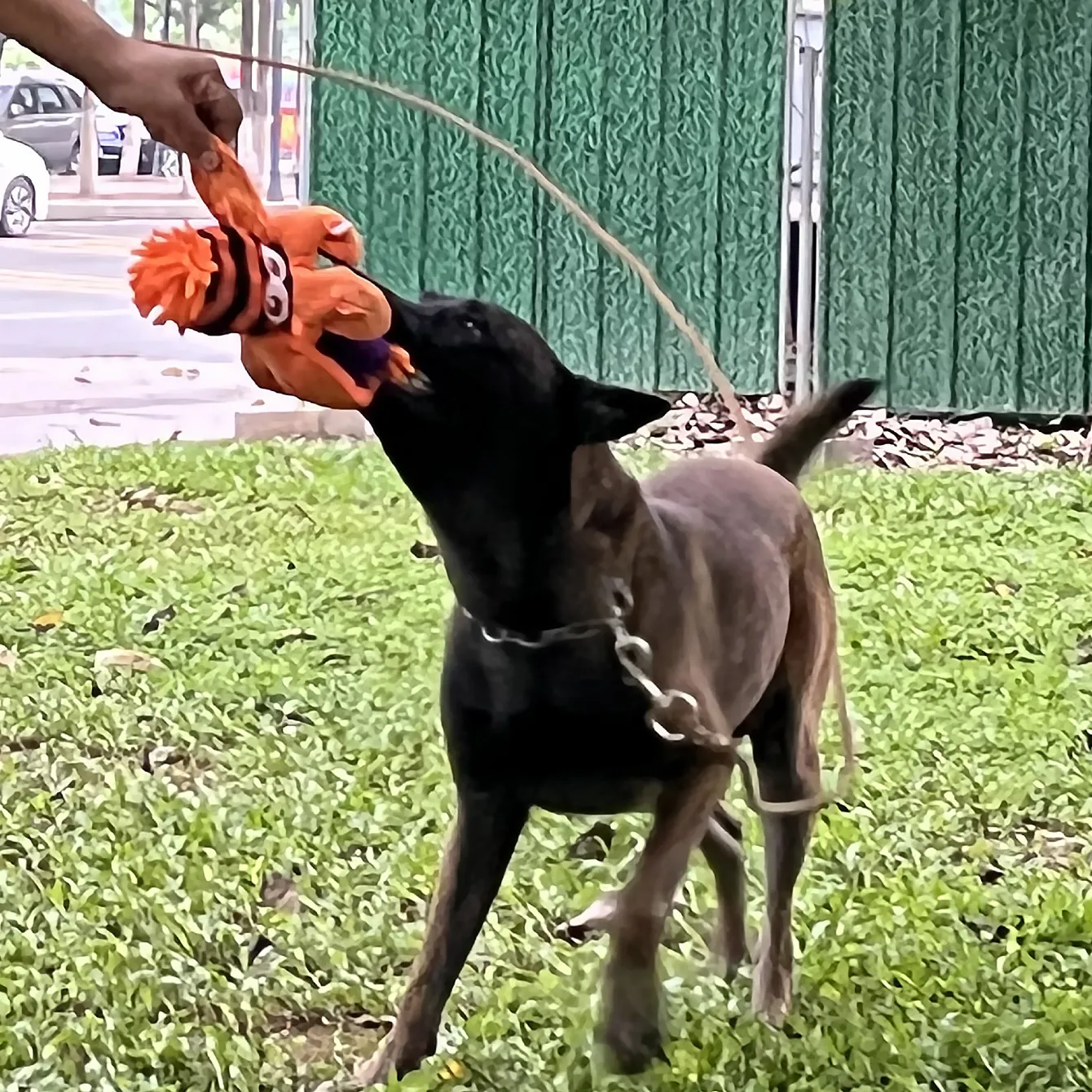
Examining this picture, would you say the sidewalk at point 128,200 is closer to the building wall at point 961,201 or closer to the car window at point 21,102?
the car window at point 21,102

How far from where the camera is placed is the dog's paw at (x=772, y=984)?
2.05 metres

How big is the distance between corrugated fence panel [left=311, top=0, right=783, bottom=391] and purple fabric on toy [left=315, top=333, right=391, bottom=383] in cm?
223

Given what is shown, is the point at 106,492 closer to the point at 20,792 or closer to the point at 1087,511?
the point at 20,792

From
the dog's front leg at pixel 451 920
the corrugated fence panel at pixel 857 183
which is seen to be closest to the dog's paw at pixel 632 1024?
the dog's front leg at pixel 451 920

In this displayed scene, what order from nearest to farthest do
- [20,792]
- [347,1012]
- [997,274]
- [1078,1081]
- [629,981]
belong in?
1. [629,981]
2. [1078,1081]
3. [347,1012]
4. [20,792]
5. [997,274]

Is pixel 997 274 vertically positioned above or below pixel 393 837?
above

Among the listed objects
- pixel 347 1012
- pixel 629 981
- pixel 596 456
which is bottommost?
pixel 347 1012

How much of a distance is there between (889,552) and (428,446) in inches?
107

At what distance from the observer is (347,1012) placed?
2059mm

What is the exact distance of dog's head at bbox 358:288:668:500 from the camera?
1463mm

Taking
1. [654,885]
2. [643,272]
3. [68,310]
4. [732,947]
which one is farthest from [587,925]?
[68,310]

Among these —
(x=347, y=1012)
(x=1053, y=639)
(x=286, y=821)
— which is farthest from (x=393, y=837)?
(x=1053, y=639)

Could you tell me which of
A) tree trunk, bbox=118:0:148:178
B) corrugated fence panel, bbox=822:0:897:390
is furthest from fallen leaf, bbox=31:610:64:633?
corrugated fence panel, bbox=822:0:897:390

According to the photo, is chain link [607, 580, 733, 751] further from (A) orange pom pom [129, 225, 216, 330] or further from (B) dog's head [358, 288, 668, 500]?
(A) orange pom pom [129, 225, 216, 330]
